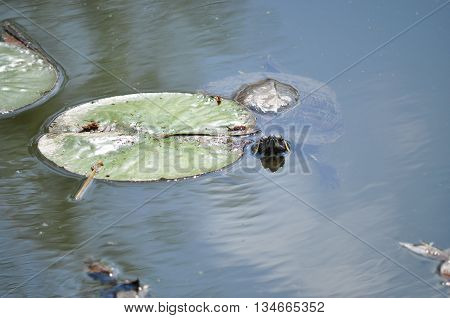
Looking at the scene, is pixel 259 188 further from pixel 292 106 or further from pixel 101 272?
pixel 101 272

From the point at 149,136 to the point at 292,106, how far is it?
90 centimetres

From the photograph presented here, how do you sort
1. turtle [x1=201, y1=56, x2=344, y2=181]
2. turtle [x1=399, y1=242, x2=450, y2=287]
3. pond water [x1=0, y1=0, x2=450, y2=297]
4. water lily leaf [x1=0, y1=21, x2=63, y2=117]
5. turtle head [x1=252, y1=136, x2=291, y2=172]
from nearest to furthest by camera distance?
1. turtle [x1=399, y1=242, x2=450, y2=287]
2. pond water [x1=0, y1=0, x2=450, y2=297]
3. turtle head [x1=252, y1=136, x2=291, y2=172]
4. turtle [x1=201, y1=56, x2=344, y2=181]
5. water lily leaf [x1=0, y1=21, x2=63, y2=117]

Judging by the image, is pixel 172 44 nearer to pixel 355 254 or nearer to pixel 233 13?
pixel 233 13

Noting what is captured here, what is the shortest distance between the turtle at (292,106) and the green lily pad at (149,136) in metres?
0.15

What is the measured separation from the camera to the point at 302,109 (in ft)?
13.3

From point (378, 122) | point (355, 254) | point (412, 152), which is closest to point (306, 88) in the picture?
point (378, 122)

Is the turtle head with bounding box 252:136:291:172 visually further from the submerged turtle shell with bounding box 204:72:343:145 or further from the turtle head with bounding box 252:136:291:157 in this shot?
the submerged turtle shell with bounding box 204:72:343:145

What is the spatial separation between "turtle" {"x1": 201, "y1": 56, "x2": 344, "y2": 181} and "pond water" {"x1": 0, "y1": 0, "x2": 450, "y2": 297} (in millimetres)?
65

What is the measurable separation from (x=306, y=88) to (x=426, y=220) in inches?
52.6

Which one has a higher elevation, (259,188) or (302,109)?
(302,109)

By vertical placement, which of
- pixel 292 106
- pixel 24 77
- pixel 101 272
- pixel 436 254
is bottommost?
pixel 101 272

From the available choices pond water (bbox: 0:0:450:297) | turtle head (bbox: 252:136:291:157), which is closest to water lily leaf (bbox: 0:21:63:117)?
pond water (bbox: 0:0:450:297)

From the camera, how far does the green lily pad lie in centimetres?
354

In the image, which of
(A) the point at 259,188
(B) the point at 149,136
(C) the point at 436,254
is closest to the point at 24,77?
(B) the point at 149,136
